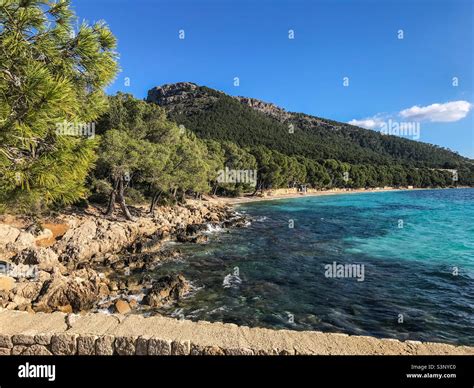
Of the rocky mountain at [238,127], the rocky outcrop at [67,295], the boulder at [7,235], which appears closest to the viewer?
the rocky outcrop at [67,295]

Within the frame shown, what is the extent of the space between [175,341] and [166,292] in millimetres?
9607

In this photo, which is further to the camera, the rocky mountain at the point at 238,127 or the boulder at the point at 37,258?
the rocky mountain at the point at 238,127

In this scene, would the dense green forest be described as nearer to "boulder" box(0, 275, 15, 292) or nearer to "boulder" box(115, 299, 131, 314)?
"boulder" box(0, 275, 15, 292)

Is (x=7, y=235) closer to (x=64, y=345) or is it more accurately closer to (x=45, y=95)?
(x=64, y=345)

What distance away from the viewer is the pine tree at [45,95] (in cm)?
579

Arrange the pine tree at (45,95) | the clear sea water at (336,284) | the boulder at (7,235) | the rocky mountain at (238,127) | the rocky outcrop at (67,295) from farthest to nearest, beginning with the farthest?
the rocky mountain at (238,127)
the boulder at (7,235)
the rocky outcrop at (67,295)
the clear sea water at (336,284)
the pine tree at (45,95)

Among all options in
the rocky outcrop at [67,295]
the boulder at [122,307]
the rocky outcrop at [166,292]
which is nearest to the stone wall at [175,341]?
the boulder at [122,307]

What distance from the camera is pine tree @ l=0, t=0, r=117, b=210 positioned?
5.79 metres

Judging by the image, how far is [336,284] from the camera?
17.5 metres

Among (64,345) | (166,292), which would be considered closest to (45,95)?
(64,345)

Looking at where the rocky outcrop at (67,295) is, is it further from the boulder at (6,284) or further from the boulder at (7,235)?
the boulder at (7,235)

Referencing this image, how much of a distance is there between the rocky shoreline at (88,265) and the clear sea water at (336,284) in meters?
1.74

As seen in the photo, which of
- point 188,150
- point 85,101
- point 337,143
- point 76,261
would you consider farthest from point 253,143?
point 85,101
